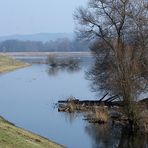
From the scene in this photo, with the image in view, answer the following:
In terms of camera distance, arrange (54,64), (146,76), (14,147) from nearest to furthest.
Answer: (14,147) < (146,76) < (54,64)

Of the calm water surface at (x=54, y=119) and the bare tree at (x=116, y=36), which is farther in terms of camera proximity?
the bare tree at (x=116, y=36)

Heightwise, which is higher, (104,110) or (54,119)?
(104,110)

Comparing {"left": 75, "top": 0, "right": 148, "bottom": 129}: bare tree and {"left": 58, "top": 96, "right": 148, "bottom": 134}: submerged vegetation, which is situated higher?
{"left": 75, "top": 0, "right": 148, "bottom": 129}: bare tree

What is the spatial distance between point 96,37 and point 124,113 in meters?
10.7

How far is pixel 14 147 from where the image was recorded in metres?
17.3

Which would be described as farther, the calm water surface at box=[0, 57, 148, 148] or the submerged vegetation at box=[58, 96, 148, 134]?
the submerged vegetation at box=[58, 96, 148, 134]

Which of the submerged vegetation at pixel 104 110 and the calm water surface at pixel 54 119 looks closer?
the calm water surface at pixel 54 119

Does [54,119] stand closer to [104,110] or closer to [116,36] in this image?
[104,110]

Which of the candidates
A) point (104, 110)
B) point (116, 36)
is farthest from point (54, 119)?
point (116, 36)

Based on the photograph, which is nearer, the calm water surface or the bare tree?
the calm water surface

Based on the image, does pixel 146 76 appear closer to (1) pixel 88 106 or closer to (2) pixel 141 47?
(2) pixel 141 47

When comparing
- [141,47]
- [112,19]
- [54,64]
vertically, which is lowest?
[54,64]

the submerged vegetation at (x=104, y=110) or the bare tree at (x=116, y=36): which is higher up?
the bare tree at (x=116, y=36)

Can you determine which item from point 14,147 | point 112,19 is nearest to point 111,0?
point 112,19
